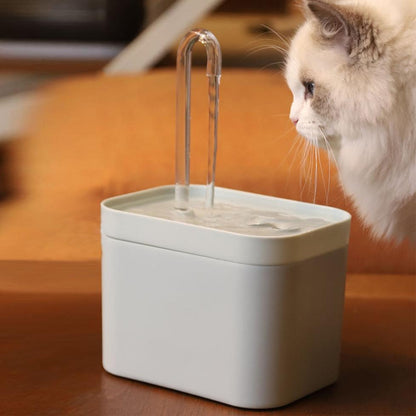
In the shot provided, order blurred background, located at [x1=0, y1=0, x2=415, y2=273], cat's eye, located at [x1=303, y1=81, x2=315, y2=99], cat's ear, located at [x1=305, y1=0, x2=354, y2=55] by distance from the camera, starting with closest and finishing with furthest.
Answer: cat's ear, located at [x1=305, y1=0, x2=354, y2=55], cat's eye, located at [x1=303, y1=81, x2=315, y2=99], blurred background, located at [x1=0, y1=0, x2=415, y2=273]

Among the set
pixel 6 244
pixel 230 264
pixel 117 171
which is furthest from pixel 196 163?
pixel 230 264

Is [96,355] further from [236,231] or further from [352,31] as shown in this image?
[352,31]

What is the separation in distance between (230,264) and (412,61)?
31 centimetres

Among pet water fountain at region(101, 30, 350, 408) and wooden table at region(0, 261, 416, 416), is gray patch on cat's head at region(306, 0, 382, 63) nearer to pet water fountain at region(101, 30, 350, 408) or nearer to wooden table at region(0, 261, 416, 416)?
pet water fountain at region(101, 30, 350, 408)

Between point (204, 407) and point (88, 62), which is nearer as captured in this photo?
point (204, 407)

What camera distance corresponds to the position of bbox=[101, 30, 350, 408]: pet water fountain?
965 mm

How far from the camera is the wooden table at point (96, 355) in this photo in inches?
40.1

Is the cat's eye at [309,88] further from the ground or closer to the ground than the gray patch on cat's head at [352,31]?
closer to the ground

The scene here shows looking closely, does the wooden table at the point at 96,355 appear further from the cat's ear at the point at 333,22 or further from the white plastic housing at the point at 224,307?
the cat's ear at the point at 333,22

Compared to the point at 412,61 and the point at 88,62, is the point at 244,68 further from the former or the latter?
the point at 412,61

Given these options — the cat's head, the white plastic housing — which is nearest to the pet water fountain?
the white plastic housing

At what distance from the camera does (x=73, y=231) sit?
5.23 feet

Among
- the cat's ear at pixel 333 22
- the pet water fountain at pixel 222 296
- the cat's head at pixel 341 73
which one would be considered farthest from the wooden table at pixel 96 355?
the cat's ear at pixel 333 22

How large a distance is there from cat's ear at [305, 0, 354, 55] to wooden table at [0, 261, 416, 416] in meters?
0.43
